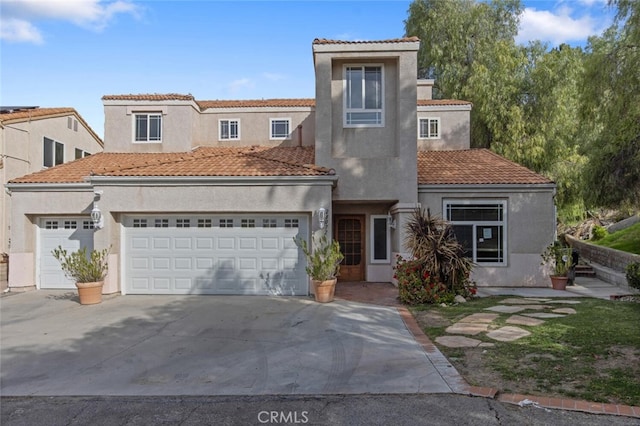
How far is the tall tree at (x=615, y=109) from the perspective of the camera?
509 inches

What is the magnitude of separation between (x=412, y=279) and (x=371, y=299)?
1.39 meters

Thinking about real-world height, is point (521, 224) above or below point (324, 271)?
above

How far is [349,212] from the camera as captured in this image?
1516 centimetres

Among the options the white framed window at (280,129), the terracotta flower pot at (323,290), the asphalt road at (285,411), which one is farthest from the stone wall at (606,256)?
the white framed window at (280,129)

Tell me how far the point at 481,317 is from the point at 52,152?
1980cm

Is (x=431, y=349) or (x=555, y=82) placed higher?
(x=555, y=82)

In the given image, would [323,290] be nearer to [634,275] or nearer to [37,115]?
[634,275]

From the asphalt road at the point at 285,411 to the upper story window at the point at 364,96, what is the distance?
33.2 ft

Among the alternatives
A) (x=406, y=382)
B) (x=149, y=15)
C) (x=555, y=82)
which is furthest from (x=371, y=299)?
(x=555, y=82)

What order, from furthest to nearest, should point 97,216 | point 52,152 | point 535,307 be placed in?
point 52,152, point 97,216, point 535,307

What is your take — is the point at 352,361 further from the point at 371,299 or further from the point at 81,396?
the point at 371,299

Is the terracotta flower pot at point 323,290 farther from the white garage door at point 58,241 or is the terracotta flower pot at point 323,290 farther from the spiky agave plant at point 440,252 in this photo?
the white garage door at point 58,241

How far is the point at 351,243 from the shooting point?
15.4m

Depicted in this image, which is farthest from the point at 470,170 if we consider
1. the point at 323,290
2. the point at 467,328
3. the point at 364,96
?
the point at 467,328
